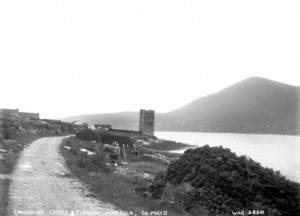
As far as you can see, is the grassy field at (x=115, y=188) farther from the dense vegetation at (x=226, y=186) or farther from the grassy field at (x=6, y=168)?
the grassy field at (x=6, y=168)

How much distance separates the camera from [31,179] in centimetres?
1791

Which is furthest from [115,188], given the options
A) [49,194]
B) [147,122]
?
[147,122]

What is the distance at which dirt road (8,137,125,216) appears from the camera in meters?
12.7

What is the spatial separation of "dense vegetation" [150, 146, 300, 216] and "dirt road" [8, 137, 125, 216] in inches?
166

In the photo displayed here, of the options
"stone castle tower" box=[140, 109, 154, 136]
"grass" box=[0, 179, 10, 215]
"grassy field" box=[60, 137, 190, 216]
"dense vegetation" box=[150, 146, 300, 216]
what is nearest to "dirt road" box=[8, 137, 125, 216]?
"grass" box=[0, 179, 10, 215]

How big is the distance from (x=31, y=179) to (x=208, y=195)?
8646 mm

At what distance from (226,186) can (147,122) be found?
75.7 meters

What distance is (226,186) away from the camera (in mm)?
17500

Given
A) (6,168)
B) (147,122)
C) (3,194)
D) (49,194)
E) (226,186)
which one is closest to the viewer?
(3,194)

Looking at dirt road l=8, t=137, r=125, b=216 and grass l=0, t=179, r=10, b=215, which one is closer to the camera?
grass l=0, t=179, r=10, b=215

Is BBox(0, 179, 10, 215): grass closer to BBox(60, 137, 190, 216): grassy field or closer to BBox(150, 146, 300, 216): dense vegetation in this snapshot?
BBox(60, 137, 190, 216): grassy field

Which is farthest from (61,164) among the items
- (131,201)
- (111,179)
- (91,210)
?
(91,210)

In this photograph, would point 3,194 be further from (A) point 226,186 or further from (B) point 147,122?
(B) point 147,122

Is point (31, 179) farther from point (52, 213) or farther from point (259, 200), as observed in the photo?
point (259, 200)
